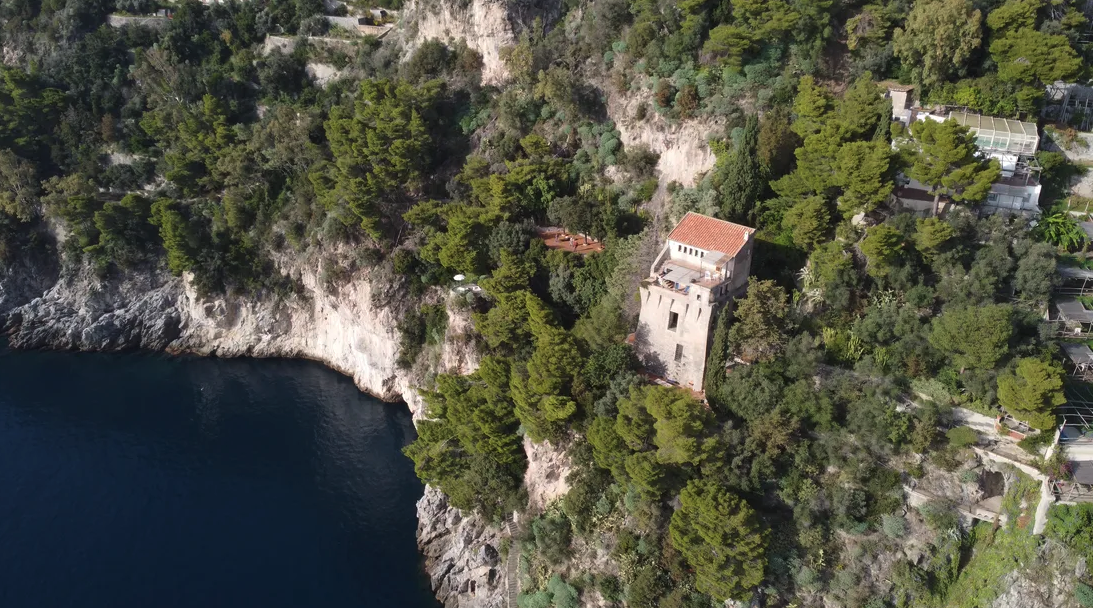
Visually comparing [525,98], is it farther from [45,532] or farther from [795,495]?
[45,532]

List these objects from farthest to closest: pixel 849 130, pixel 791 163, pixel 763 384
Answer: pixel 791 163, pixel 849 130, pixel 763 384

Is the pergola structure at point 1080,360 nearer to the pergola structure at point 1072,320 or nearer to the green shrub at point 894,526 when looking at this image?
the pergola structure at point 1072,320

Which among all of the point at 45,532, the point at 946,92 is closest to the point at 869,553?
the point at 946,92

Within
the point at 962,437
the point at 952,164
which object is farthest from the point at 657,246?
the point at 962,437

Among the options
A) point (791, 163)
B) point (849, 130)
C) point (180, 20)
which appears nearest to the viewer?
point (849, 130)

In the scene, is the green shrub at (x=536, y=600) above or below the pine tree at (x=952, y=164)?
below

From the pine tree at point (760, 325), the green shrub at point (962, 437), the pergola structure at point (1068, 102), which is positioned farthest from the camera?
the pergola structure at point (1068, 102)

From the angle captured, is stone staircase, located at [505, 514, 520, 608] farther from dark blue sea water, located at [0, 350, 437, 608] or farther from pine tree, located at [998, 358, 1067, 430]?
pine tree, located at [998, 358, 1067, 430]

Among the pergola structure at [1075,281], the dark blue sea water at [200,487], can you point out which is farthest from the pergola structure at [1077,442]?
the dark blue sea water at [200,487]
